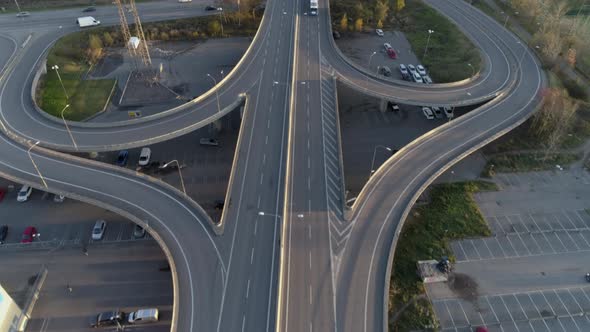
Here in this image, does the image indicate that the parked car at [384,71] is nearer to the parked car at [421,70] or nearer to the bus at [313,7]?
the parked car at [421,70]

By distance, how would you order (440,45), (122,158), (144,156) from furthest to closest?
(440,45) < (144,156) < (122,158)

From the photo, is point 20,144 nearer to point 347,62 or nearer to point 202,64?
point 202,64

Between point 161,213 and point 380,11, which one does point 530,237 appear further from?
point 380,11

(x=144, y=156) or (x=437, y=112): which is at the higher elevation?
(x=437, y=112)

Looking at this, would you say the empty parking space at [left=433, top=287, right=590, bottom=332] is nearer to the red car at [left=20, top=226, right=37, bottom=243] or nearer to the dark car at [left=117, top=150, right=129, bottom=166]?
the dark car at [left=117, top=150, right=129, bottom=166]

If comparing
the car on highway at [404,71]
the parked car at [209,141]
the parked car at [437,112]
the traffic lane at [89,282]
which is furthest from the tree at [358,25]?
the traffic lane at [89,282]

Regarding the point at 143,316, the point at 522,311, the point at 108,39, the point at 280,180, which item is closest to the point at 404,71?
the point at 280,180
